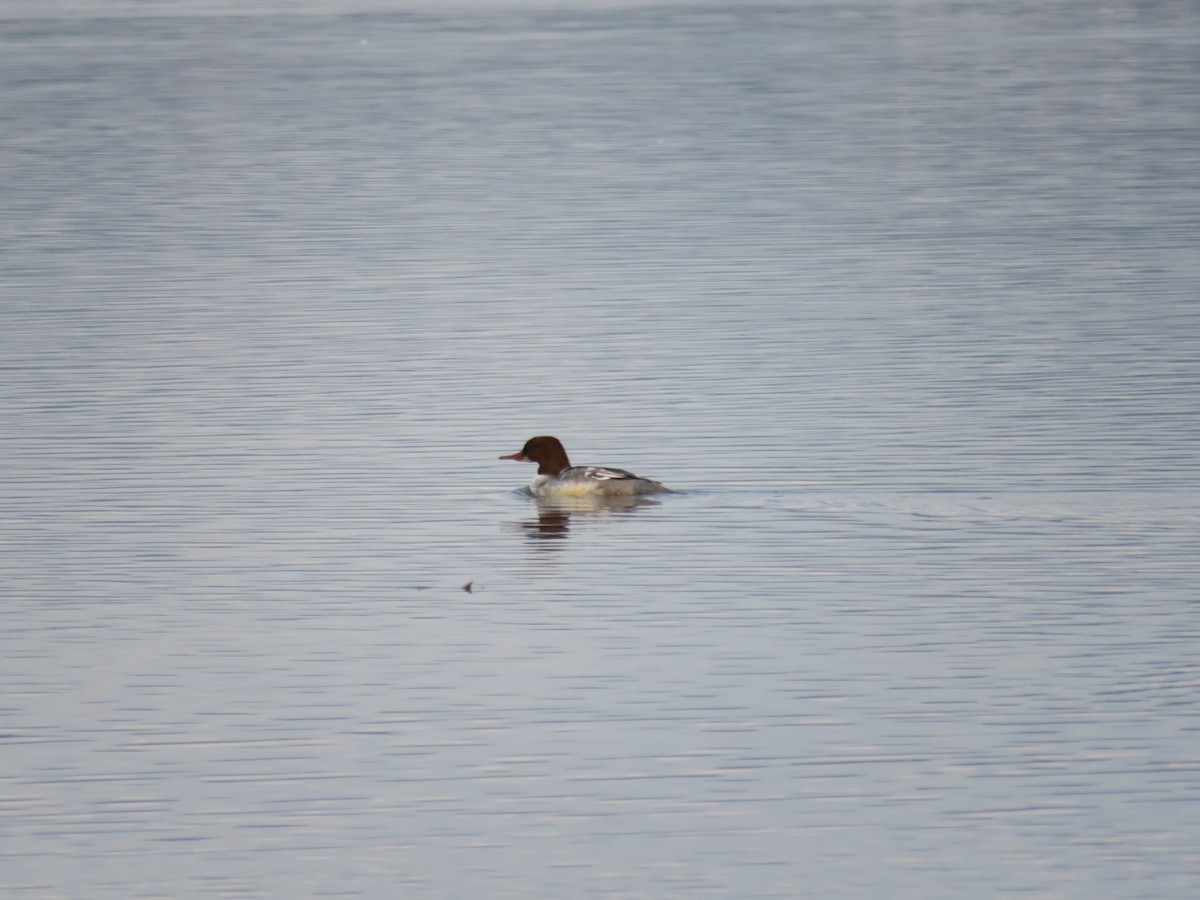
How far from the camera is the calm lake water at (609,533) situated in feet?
35.5

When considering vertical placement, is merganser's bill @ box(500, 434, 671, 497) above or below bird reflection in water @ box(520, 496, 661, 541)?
above

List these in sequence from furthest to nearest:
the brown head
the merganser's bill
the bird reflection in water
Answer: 1. the brown head
2. the merganser's bill
3. the bird reflection in water

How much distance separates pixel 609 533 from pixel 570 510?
966mm

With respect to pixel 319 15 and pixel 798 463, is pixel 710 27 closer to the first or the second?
pixel 319 15

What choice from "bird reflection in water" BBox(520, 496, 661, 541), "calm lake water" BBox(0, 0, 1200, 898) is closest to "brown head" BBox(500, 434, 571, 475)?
"bird reflection in water" BBox(520, 496, 661, 541)

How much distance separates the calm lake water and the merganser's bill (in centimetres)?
28

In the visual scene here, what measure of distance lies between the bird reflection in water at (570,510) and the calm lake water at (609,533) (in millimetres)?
88

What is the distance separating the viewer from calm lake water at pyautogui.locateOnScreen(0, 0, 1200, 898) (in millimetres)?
10812

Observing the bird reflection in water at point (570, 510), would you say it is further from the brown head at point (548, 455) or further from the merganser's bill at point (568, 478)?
the brown head at point (548, 455)

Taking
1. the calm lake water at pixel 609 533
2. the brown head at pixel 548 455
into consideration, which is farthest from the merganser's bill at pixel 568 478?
the calm lake water at pixel 609 533

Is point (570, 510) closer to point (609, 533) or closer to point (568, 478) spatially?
point (568, 478)

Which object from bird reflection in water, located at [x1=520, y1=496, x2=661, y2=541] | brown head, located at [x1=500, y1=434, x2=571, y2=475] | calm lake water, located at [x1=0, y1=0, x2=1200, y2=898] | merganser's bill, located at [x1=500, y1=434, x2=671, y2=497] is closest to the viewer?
calm lake water, located at [x1=0, y1=0, x2=1200, y2=898]

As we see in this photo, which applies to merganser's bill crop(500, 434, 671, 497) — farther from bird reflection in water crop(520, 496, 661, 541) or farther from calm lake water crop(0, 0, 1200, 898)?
Answer: calm lake water crop(0, 0, 1200, 898)

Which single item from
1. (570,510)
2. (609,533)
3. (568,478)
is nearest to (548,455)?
(568,478)
